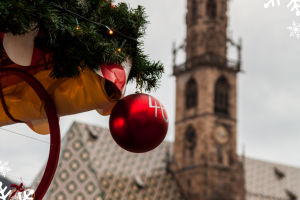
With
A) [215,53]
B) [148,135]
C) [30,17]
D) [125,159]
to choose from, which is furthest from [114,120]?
[215,53]

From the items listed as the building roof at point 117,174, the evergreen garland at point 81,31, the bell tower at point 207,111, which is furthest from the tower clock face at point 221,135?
the evergreen garland at point 81,31

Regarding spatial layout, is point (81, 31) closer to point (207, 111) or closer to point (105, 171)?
point (105, 171)

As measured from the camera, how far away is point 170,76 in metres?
24.7

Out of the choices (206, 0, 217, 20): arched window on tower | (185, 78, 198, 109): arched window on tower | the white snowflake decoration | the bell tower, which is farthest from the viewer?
(206, 0, 217, 20): arched window on tower

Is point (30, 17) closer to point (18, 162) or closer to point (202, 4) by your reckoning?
point (18, 162)

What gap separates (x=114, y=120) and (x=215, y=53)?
22.1m

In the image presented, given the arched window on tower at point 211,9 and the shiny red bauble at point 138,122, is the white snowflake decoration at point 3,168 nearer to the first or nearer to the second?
the shiny red bauble at point 138,122

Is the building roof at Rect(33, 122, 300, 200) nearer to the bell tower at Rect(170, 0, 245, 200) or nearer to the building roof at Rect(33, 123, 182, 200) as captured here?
the building roof at Rect(33, 123, 182, 200)

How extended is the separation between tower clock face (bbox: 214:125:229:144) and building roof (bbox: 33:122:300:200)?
253 cm

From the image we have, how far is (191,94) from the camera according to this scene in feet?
79.6

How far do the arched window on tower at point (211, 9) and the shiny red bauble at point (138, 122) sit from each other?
22.6 metres

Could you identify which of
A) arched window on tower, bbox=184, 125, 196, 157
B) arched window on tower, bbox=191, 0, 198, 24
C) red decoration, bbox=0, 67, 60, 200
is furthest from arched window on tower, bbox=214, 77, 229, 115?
red decoration, bbox=0, 67, 60, 200

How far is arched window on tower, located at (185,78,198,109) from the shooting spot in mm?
24016

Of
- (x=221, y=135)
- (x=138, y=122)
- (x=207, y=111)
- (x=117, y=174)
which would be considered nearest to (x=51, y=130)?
(x=138, y=122)
